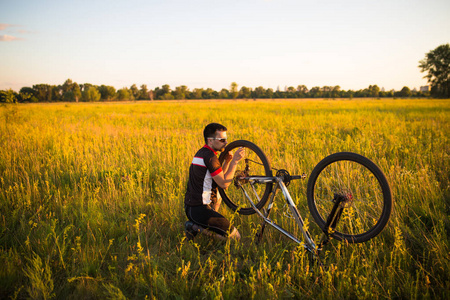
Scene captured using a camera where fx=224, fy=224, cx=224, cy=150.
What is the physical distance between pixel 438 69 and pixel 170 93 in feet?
345

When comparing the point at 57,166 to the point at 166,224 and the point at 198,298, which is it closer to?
the point at 166,224

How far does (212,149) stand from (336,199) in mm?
1615

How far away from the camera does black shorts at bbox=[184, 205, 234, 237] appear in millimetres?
2785

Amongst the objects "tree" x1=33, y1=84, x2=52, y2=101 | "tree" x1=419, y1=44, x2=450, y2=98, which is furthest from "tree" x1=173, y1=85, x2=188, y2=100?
"tree" x1=419, y1=44, x2=450, y2=98

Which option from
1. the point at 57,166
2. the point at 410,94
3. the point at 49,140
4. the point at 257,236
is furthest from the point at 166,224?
the point at 410,94

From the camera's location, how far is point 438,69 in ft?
232

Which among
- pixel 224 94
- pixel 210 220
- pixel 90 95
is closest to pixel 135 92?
pixel 90 95

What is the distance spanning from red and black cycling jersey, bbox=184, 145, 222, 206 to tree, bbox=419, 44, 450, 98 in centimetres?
9261

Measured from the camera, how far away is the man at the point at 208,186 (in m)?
2.80

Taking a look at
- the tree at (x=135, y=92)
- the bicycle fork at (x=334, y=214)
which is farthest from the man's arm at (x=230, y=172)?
the tree at (x=135, y=92)

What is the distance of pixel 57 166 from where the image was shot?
17.0 ft

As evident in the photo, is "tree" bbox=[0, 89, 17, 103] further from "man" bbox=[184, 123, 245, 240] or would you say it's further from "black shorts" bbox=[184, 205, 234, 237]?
"black shorts" bbox=[184, 205, 234, 237]

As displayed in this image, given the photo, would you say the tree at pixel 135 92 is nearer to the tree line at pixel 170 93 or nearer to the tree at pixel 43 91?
the tree line at pixel 170 93

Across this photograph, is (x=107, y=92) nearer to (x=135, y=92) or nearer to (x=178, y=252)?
(x=135, y=92)
